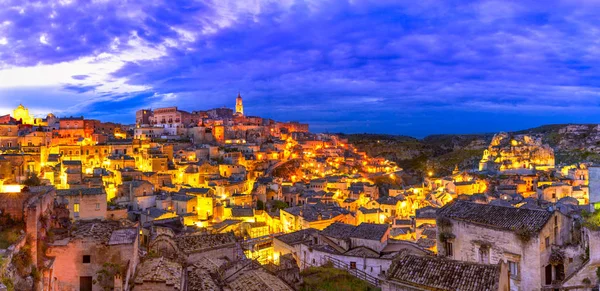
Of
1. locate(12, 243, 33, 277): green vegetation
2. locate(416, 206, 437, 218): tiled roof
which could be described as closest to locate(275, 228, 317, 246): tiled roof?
locate(12, 243, 33, 277): green vegetation

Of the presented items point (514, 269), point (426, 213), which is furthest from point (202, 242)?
point (426, 213)

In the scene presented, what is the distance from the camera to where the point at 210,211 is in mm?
39000

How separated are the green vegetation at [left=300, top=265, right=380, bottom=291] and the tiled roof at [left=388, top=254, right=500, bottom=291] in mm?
3359

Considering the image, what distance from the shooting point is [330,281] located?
56.1ft

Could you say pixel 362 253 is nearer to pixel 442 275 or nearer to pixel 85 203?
pixel 442 275

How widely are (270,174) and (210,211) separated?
2477 centimetres

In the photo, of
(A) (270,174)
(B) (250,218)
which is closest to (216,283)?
(B) (250,218)

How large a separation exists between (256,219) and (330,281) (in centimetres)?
2267

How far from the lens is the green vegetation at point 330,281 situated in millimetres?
16491

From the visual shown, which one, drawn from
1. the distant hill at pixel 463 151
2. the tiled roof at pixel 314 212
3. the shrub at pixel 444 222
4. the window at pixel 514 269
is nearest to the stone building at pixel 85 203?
the tiled roof at pixel 314 212

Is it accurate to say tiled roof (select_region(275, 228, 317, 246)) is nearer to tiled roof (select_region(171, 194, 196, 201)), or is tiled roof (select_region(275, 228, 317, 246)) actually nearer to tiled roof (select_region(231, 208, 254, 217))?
tiled roof (select_region(231, 208, 254, 217))

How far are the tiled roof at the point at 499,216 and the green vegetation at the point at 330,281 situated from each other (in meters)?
4.82

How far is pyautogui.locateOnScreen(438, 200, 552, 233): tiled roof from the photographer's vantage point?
15906mm

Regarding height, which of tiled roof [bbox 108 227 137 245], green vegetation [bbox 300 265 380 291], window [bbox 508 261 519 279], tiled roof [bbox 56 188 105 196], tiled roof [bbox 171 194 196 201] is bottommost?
green vegetation [bbox 300 265 380 291]
